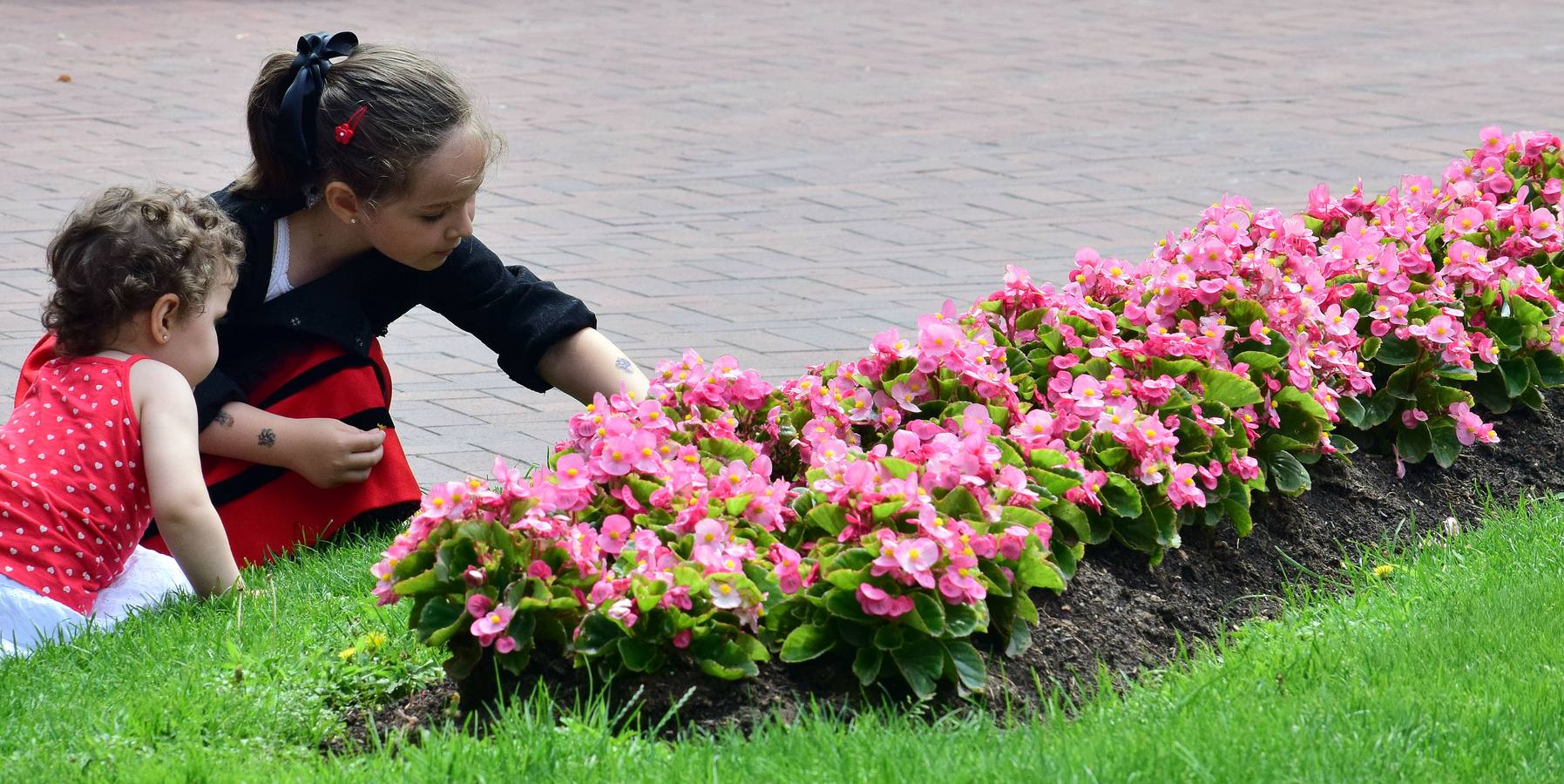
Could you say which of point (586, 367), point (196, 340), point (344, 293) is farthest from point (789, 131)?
point (196, 340)

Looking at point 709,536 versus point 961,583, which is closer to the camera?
point 961,583

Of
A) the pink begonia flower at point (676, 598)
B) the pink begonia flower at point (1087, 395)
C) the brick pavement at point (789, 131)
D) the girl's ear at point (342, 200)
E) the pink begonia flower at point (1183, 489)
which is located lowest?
the brick pavement at point (789, 131)

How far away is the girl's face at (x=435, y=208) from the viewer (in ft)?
11.8

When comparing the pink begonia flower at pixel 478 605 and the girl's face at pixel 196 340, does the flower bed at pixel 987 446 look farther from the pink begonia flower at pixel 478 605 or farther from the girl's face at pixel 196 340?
the girl's face at pixel 196 340

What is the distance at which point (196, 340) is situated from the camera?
3.48 meters

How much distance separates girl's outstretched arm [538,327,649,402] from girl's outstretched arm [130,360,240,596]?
0.83m

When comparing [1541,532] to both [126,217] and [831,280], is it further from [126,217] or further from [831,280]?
[831,280]

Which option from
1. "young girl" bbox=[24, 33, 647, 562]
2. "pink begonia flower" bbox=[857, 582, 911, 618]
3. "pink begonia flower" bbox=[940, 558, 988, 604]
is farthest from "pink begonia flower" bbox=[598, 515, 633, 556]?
"young girl" bbox=[24, 33, 647, 562]

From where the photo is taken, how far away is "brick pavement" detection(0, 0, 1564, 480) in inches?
242

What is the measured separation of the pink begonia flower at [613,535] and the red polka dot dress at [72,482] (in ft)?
3.55

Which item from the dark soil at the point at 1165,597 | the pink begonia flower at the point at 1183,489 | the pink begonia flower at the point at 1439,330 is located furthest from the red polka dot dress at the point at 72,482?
the pink begonia flower at the point at 1439,330

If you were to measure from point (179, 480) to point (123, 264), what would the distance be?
1.35ft

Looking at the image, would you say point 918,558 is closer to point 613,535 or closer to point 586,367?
point 613,535

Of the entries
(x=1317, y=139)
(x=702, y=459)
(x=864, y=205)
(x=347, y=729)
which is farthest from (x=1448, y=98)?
(x=347, y=729)
